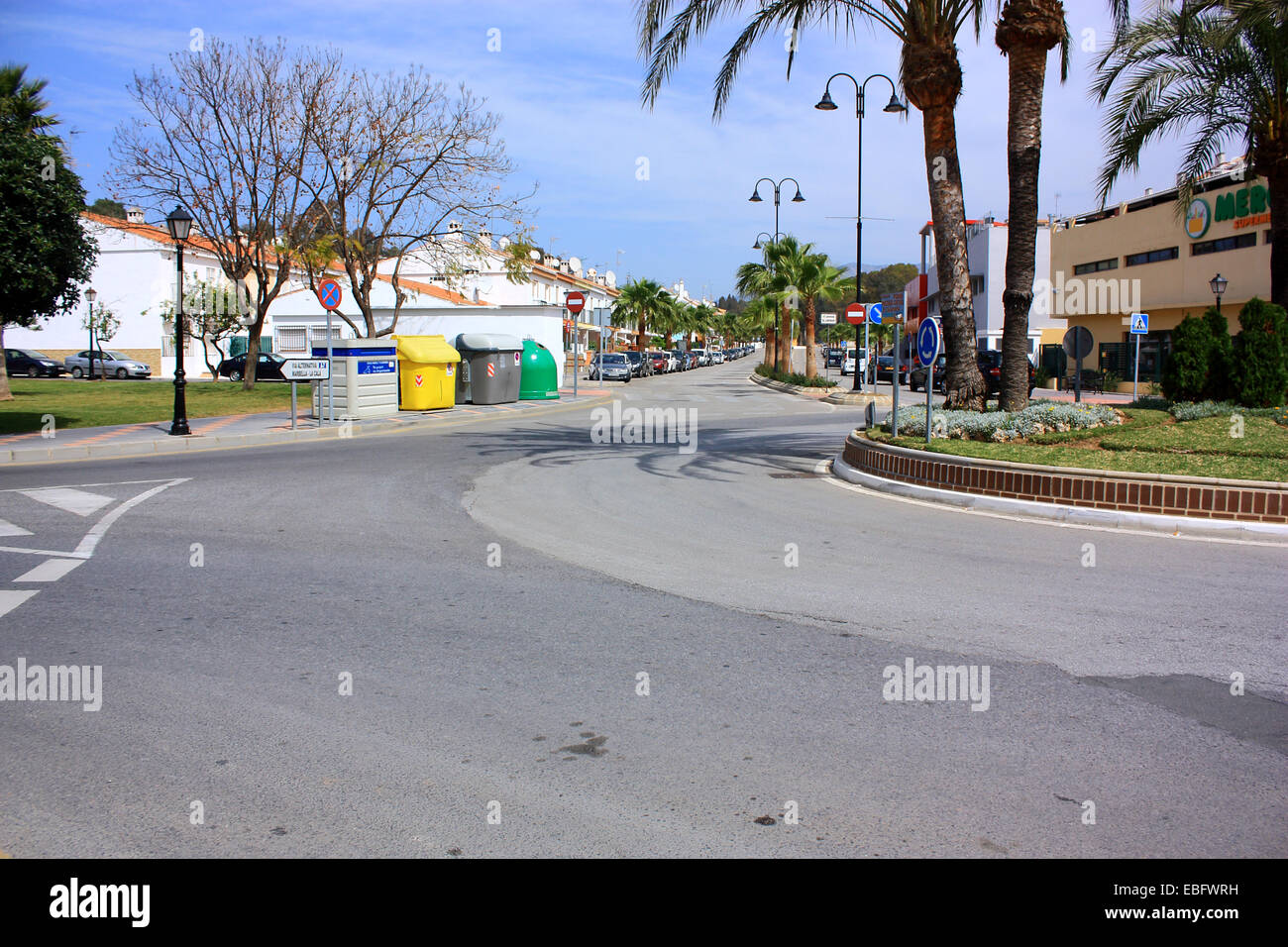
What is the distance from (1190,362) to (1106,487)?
6.33 m

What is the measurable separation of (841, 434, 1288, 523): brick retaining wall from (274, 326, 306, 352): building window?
4029 cm

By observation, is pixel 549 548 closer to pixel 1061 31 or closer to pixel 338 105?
pixel 1061 31

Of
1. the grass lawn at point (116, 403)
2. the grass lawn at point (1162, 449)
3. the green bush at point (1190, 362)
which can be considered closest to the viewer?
the grass lawn at point (1162, 449)

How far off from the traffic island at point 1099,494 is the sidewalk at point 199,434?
11.8 meters

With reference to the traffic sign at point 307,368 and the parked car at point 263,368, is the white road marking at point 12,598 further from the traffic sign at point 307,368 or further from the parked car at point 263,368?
the parked car at point 263,368

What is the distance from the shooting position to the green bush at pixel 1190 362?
1499cm

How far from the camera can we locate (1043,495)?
10484 mm

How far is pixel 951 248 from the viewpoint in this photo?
560 inches

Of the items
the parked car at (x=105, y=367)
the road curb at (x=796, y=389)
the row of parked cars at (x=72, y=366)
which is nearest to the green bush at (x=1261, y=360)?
the road curb at (x=796, y=389)
